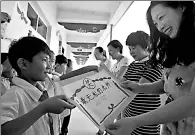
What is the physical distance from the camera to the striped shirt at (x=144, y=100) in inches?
35.7

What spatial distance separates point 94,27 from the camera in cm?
417

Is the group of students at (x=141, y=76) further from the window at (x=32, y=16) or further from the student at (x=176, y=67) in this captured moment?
the window at (x=32, y=16)

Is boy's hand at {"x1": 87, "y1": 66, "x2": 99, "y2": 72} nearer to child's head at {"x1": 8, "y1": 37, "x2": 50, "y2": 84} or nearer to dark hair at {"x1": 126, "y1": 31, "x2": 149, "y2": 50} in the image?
child's head at {"x1": 8, "y1": 37, "x2": 50, "y2": 84}

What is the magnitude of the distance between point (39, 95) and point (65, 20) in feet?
11.8

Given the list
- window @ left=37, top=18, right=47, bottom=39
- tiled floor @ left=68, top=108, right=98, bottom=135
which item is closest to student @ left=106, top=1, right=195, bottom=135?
tiled floor @ left=68, top=108, right=98, bottom=135

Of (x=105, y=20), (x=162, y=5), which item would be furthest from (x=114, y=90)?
(x=105, y=20)

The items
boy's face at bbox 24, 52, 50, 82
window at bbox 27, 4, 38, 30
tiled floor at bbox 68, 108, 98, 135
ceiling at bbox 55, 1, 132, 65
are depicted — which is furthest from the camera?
ceiling at bbox 55, 1, 132, 65

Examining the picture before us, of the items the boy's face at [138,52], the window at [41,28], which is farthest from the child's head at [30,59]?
the window at [41,28]

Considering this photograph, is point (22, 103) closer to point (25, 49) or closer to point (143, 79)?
point (25, 49)

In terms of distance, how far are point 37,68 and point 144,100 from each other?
1.97ft

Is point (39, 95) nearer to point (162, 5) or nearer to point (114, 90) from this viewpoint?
point (114, 90)

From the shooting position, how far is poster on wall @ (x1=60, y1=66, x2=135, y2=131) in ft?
1.68

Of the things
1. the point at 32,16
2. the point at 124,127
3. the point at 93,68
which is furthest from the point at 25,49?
the point at 32,16

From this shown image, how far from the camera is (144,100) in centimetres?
96
